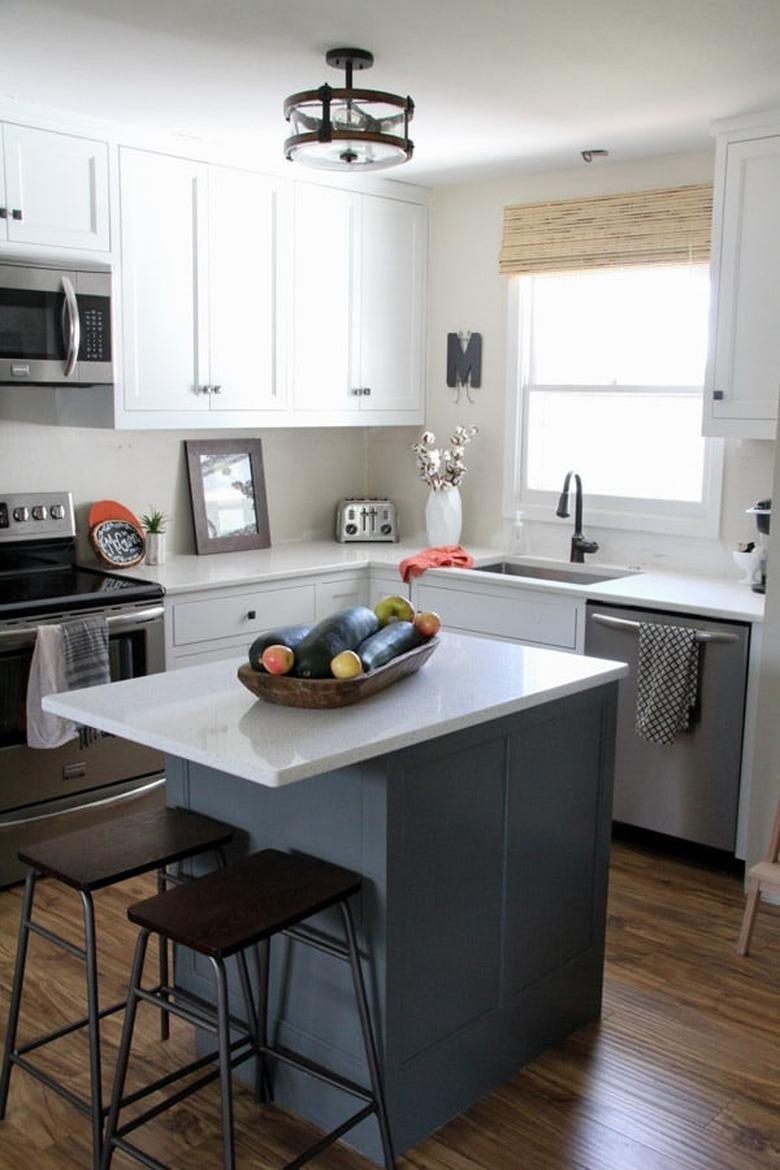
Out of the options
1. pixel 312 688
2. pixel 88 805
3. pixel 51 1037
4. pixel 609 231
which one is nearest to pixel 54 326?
pixel 88 805

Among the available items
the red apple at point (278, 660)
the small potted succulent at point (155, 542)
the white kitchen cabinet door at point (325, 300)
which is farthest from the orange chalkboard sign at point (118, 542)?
the red apple at point (278, 660)

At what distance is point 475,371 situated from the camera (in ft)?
16.2

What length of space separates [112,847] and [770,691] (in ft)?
6.73

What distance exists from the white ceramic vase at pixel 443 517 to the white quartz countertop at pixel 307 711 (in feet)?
6.50

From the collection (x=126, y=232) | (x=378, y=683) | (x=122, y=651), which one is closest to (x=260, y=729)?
(x=378, y=683)

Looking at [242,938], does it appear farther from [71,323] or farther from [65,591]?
[71,323]

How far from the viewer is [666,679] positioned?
3674mm

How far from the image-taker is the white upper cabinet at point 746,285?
12.0 feet

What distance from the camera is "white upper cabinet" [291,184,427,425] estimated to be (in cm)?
452

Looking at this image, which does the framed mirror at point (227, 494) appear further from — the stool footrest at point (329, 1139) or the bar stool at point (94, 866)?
the stool footrest at point (329, 1139)

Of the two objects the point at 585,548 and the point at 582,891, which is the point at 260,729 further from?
the point at 585,548

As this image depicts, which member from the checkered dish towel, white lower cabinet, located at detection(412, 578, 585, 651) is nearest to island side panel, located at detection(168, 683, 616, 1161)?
the checkered dish towel

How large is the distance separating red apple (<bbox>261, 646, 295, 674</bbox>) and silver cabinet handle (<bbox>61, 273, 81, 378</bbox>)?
71.7 inches

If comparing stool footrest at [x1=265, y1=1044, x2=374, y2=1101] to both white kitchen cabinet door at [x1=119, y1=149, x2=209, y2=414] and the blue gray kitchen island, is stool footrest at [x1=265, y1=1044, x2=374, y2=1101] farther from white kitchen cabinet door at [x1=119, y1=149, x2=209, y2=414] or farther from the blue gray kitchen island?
white kitchen cabinet door at [x1=119, y1=149, x2=209, y2=414]
